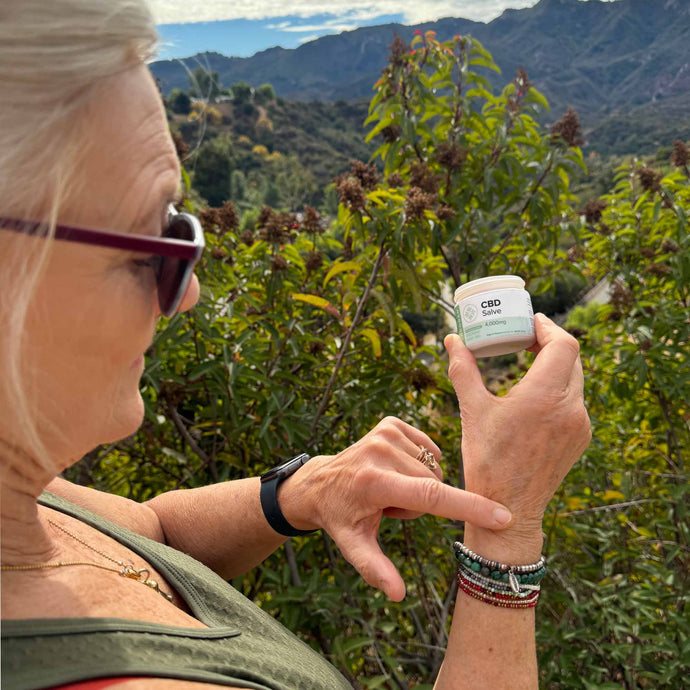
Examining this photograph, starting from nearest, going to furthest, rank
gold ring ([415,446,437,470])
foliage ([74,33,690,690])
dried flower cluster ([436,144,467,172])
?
gold ring ([415,446,437,470])
foliage ([74,33,690,690])
dried flower cluster ([436,144,467,172])

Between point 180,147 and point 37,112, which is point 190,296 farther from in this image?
point 180,147

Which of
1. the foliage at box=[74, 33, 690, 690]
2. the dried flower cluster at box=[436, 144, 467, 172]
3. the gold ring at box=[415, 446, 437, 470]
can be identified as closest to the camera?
the gold ring at box=[415, 446, 437, 470]

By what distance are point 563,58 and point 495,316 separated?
7106 cm

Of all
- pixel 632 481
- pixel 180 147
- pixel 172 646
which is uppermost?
pixel 180 147

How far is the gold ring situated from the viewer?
122cm

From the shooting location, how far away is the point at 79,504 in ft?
4.27

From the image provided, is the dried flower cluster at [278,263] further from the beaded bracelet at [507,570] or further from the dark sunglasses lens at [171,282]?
the beaded bracelet at [507,570]

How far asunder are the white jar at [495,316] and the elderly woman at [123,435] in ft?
0.12

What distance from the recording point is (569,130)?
8.89 feet

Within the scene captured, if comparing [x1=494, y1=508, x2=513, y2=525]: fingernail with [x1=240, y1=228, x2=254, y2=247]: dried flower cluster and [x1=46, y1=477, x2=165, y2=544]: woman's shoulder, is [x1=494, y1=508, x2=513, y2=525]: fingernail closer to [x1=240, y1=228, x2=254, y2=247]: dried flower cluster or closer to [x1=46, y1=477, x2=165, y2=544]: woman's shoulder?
[x1=46, y1=477, x2=165, y2=544]: woman's shoulder

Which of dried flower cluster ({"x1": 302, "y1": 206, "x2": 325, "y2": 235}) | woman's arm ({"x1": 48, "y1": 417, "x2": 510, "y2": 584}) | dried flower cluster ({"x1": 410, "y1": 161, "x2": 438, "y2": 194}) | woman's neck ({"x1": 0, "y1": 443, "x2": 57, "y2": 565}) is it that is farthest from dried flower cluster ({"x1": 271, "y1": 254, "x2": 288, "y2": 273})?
woman's neck ({"x1": 0, "y1": 443, "x2": 57, "y2": 565})

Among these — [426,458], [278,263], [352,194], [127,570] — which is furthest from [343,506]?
[278,263]

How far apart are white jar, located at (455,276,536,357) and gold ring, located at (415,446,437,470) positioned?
25 cm

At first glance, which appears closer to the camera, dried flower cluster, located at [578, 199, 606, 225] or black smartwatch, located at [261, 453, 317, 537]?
black smartwatch, located at [261, 453, 317, 537]
